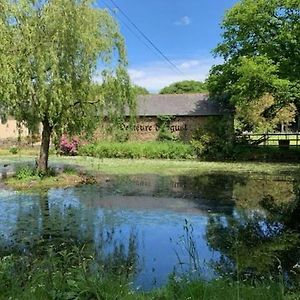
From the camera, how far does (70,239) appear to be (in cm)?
1015

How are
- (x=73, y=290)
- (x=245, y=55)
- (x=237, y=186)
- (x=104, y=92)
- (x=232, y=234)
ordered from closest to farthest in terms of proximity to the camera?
1. (x=73, y=290)
2. (x=232, y=234)
3. (x=237, y=186)
4. (x=104, y=92)
5. (x=245, y=55)

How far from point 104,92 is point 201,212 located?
901 cm

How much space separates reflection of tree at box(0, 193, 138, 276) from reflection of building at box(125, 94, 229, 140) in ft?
81.7

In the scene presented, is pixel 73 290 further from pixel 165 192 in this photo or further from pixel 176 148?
pixel 176 148

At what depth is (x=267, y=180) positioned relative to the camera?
2073cm

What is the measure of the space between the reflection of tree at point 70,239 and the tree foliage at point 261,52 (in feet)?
59.1

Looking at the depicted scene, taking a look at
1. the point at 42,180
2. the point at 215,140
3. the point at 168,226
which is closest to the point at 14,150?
the point at 215,140

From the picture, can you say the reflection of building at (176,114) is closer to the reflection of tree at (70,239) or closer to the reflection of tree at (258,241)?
the reflection of tree at (258,241)

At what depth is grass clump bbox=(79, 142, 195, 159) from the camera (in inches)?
1299

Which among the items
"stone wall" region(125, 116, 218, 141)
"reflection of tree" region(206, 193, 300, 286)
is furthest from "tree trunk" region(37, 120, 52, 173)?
"stone wall" region(125, 116, 218, 141)

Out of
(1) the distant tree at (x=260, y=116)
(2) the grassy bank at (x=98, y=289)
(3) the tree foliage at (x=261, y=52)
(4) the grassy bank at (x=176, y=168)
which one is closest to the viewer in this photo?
(2) the grassy bank at (x=98, y=289)

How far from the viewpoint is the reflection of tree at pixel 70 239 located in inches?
338

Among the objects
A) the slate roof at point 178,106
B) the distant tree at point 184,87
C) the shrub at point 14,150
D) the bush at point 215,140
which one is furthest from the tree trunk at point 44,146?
the distant tree at point 184,87

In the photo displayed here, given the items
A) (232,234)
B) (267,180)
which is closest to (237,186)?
(267,180)
